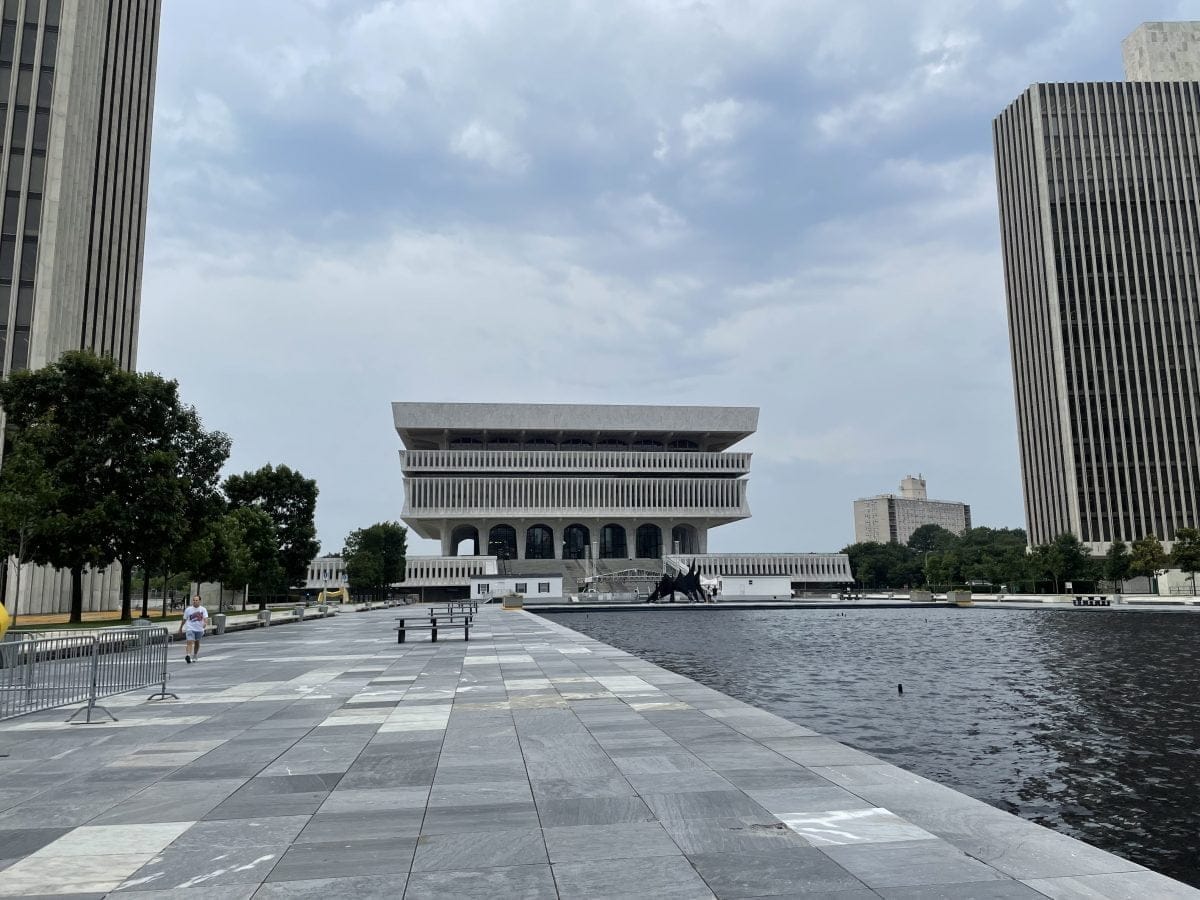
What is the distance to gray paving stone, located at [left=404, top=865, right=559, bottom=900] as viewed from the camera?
491 centimetres

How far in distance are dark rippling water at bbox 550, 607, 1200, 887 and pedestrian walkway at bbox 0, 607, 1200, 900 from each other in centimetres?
184

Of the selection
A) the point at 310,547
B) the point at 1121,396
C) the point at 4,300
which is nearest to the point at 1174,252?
the point at 1121,396

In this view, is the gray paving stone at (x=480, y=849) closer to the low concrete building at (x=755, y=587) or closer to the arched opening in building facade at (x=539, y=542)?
the low concrete building at (x=755, y=587)

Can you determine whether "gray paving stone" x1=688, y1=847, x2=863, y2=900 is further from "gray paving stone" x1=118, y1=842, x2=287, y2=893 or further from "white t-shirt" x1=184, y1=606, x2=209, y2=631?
"white t-shirt" x1=184, y1=606, x2=209, y2=631

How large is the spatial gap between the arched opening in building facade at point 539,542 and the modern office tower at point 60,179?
70.7 m

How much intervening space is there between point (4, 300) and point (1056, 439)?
374 ft

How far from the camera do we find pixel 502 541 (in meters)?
126

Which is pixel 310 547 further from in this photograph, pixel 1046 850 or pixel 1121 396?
pixel 1121 396

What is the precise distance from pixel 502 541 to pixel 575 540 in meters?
11.2

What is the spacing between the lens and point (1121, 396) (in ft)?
351

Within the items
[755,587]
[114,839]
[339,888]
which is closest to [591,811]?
[339,888]

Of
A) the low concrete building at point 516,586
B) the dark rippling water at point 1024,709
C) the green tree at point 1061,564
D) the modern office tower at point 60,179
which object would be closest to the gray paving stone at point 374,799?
the dark rippling water at point 1024,709

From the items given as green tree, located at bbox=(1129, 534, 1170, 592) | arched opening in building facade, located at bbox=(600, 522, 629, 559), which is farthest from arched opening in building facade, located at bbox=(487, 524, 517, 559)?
green tree, located at bbox=(1129, 534, 1170, 592)

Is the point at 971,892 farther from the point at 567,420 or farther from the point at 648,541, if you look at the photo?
the point at 648,541
